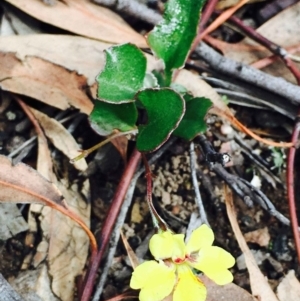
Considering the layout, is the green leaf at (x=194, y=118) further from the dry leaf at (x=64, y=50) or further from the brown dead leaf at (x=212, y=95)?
the dry leaf at (x=64, y=50)

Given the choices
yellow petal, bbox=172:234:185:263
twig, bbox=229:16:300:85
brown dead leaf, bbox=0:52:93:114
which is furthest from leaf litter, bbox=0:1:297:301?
yellow petal, bbox=172:234:185:263

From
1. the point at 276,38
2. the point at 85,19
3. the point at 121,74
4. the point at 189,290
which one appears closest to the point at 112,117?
the point at 121,74

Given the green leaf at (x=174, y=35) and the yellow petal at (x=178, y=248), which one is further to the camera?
the green leaf at (x=174, y=35)

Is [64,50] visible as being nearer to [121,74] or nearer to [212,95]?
[121,74]

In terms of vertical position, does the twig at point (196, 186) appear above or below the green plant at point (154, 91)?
below

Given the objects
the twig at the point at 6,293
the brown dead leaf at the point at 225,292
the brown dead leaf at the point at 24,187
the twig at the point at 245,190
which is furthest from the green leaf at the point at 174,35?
the twig at the point at 6,293

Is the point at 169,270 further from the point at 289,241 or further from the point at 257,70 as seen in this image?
the point at 257,70

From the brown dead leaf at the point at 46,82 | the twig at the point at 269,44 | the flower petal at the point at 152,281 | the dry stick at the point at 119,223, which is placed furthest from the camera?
the twig at the point at 269,44
